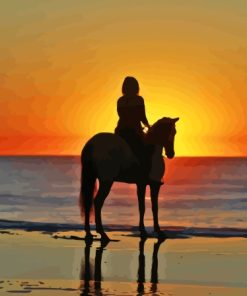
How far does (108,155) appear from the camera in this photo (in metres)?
13.0

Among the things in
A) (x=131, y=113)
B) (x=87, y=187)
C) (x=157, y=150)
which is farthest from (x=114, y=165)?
(x=131, y=113)

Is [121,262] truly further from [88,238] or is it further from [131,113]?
[131,113]

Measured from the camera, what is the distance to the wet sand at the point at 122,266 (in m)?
8.02

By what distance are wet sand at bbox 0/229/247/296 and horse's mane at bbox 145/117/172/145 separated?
1547 mm

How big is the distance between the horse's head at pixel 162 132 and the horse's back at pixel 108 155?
1.33 feet

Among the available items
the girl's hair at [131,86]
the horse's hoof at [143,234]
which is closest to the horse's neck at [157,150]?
the girl's hair at [131,86]

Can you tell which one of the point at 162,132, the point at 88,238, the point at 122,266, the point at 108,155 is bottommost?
the point at 122,266

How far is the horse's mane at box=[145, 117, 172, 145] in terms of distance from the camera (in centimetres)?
1310

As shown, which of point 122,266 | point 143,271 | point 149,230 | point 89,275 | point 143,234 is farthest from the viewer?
point 149,230

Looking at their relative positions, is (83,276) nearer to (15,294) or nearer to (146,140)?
(15,294)

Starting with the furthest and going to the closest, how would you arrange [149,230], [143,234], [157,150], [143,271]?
1. [149,230]
2. [157,150]
3. [143,234]
4. [143,271]

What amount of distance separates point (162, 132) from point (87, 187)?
4.74 ft

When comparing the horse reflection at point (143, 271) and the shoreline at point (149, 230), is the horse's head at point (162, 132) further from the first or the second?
the horse reflection at point (143, 271)

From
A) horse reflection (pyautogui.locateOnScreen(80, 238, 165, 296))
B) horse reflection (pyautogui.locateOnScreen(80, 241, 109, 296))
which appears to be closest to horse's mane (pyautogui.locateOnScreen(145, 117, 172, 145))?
horse reflection (pyautogui.locateOnScreen(80, 238, 165, 296))
